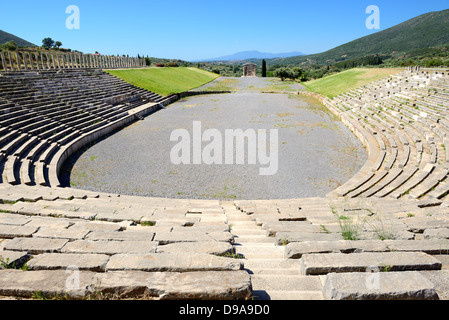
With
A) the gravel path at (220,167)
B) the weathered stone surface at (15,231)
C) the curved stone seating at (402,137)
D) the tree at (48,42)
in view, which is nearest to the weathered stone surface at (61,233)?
the weathered stone surface at (15,231)

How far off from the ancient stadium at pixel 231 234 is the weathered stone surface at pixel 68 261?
14 millimetres

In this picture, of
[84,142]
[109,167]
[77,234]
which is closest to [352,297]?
[77,234]

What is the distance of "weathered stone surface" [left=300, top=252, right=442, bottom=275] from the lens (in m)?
3.25

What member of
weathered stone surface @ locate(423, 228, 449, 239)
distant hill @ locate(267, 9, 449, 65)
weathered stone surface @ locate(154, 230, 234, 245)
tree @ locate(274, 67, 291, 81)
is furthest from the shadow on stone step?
distant hill @ locate(267, 9, 449, 65)

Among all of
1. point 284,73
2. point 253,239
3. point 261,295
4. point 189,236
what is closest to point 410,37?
point 284,73

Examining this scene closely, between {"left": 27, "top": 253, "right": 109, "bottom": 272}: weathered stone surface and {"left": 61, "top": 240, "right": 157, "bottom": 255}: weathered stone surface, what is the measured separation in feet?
0.85

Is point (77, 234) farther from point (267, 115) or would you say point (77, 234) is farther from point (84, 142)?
point (267, 115)

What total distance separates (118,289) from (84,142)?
1633cm

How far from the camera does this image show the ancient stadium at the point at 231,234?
287 cm

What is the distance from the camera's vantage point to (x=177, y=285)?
9.25 feet

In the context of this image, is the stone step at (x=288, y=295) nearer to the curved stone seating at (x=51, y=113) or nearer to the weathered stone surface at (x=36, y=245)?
the weathered stone surface at (x=36, y=245)

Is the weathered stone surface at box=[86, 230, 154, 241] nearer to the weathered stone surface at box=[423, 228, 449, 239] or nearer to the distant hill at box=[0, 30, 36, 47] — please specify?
the weathered stone surface at box=[423, 228, 449, 239]

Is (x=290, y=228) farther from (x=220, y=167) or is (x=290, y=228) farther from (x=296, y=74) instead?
(x=296, y=74)

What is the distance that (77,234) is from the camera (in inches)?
178
